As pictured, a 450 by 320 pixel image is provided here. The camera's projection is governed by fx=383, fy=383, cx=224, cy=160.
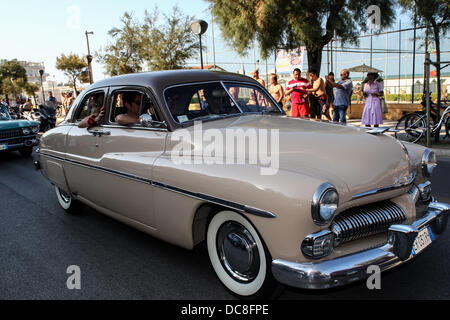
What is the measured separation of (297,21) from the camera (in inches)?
538

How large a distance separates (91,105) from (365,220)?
320cm

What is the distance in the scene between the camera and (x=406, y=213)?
263 centimetres

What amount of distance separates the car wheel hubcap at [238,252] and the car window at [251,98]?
1429 mm

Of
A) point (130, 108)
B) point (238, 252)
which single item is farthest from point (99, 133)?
point (238, 252)

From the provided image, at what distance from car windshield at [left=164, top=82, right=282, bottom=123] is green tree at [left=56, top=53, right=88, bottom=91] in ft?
130

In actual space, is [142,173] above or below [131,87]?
below

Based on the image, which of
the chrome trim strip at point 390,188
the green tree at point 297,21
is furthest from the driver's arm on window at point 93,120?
the green tree at point 297,21

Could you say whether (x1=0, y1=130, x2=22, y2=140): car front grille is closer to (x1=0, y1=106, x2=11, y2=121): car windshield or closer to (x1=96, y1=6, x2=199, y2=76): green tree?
(x1=0, y1=106, x2=11, y2=121): car windshield

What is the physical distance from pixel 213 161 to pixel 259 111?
1300 mm

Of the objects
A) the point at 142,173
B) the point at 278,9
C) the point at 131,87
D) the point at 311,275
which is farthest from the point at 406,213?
the point at 278,9

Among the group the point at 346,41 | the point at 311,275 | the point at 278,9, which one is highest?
the point at 278,9

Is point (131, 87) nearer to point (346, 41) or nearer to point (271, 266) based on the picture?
point (271, 266)

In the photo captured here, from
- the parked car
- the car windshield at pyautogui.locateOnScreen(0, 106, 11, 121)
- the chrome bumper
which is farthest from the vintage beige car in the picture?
the car windshield at pyautogui.locateOnScreen(0, 106, 11, 121)

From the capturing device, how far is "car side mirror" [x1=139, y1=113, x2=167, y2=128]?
10.6 ft
